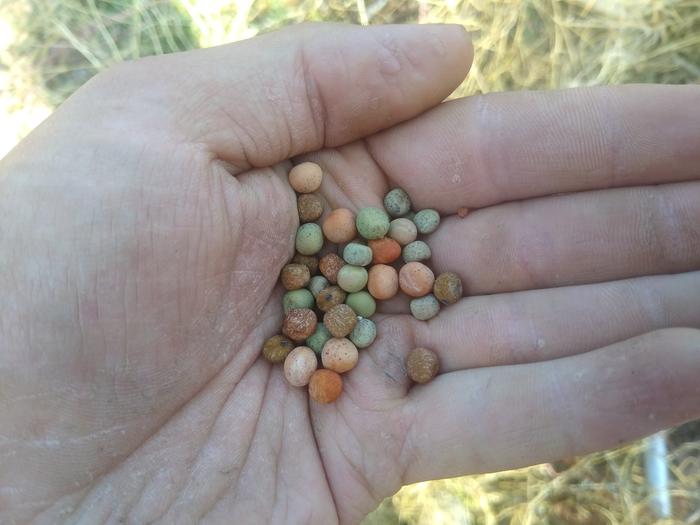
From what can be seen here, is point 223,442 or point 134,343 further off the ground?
point 134,343

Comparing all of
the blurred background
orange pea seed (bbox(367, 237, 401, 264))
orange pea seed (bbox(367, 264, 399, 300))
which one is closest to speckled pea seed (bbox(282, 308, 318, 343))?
orange pea seed (bbox(367, 264, 399, 300))

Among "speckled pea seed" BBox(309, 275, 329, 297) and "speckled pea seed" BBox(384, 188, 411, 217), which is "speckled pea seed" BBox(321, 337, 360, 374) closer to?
"speckled pea seed" BBox(309, 275, 329, 297)

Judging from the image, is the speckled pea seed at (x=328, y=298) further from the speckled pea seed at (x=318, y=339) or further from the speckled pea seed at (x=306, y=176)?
the speckled pea seed at (x=306, y=176)

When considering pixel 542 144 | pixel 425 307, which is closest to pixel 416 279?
pixel 425 307

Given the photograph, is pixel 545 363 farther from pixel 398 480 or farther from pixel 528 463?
pixel 398 480

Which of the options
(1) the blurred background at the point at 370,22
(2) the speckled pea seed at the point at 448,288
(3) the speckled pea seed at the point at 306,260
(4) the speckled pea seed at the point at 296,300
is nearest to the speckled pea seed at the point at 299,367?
(4) the speckled pea seed at the point at 296,300

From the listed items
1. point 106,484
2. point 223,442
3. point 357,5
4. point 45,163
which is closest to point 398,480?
point 223,442

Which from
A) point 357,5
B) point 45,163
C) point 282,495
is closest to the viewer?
point 45,163
